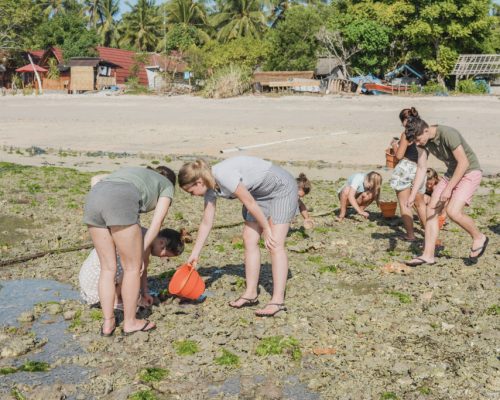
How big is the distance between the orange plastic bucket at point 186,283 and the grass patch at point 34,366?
135 cm

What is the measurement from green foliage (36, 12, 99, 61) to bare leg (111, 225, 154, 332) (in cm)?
6046

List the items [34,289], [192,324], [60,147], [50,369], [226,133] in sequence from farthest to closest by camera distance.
Result: [226,133] → [60,147] → [34,289] → [192,324] → [50,369]

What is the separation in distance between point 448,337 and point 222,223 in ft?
16.0

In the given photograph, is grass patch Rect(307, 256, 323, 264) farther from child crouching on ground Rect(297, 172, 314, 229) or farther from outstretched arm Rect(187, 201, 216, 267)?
outstretched arm Rect(187, 201, 216, 267)

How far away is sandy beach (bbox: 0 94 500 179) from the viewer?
17.8 m

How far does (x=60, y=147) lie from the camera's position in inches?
790

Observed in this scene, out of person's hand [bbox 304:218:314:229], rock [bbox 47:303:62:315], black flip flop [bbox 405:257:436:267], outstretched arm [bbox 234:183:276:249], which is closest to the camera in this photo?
outstretched arm [bbox 234:183:276:249]

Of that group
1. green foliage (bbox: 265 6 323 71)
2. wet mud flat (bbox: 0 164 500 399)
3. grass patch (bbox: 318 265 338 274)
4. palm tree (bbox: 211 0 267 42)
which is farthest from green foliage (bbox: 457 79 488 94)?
grass patch (bbox: 318 265 338 274)

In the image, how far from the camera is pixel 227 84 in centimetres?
3822

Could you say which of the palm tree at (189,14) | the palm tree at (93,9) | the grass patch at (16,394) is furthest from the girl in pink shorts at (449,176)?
the palm tree at (93,9)

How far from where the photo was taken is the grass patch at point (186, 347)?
5191mm

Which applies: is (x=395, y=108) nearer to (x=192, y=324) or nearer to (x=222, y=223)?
(x=222, y=223)

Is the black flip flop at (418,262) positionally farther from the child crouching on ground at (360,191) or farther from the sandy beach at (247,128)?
the sandy beach at (247,128)

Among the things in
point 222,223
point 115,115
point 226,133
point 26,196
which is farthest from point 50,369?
point 115,115
